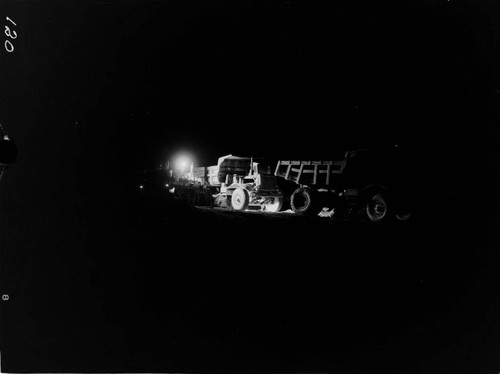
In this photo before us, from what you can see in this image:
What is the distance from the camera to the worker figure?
0.85m

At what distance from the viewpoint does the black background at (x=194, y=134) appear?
873 millimetres

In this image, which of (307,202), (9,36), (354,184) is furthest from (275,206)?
(9,36)

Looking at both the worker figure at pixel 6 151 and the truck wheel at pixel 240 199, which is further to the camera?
the truck wheel at pixel 240 199

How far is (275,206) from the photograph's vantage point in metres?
0.98

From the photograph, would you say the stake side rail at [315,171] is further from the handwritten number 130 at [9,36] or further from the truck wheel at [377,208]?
the handwritten number 130 at [9,36]

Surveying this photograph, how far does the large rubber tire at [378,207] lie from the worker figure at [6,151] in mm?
1070

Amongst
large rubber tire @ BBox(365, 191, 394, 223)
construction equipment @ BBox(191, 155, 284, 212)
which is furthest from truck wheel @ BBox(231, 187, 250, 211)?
large rubber tire @ BBox(365, 191, 394, 223)

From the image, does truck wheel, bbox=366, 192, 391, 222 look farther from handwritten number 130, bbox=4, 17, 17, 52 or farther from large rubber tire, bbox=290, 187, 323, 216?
handwritten number 130, bbox=4, 17, 17, 52

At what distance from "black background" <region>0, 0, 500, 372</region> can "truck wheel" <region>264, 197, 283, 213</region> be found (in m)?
0.09

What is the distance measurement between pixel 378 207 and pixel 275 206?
323 millimetres

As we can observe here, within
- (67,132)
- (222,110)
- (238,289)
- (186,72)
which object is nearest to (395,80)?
(222,110)

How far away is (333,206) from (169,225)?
1.67 ft

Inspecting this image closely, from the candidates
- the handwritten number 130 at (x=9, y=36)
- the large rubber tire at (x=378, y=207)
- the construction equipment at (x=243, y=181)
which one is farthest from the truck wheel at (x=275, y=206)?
the handwritten number 130 at (x=9, y=36)

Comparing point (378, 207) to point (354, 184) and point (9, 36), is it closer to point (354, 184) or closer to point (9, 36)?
point (354, 184)
